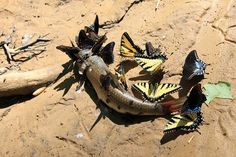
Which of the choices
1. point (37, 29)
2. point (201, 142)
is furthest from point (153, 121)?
point (37, 29)

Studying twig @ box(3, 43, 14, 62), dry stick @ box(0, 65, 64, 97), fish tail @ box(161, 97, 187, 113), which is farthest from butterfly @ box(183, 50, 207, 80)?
twig @ box(3, 43, 14, 62)

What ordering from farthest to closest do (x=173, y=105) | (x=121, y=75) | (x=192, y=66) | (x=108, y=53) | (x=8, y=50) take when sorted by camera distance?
1. (x=8, y=50)
2. (x=108, y=53)
3. (x=121, y=75)
4. (x=192, y=66)
5. (x=173, y=105)

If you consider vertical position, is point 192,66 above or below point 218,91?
above

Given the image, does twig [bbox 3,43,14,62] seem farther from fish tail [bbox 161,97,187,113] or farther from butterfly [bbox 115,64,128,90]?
fish tail [bbox 161,97,187,113]

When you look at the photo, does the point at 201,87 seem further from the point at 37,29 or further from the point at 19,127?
the point at 37,29

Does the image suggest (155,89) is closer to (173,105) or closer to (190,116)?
(173,105)

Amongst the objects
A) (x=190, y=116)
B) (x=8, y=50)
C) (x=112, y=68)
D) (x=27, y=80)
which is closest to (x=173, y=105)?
(x=190, y=116)
